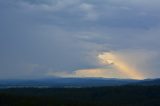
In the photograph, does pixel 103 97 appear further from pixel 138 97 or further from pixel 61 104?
pixel 61 104

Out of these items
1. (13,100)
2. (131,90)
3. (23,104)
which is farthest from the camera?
(131,90)

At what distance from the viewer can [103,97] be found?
10956 centimetres

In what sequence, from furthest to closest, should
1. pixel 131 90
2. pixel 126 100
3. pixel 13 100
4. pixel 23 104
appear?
1. pixel 131 90
2. pixel 126 100
3. pixel 13 100
4. pixel 23 104

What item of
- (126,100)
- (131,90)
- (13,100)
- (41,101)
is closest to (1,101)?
(13,100)

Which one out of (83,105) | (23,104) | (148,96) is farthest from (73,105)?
(148,96)

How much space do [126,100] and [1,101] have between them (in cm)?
3508

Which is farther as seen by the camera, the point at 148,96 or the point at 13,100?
the point at 148,96

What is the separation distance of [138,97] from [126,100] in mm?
4806

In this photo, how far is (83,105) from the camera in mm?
74938

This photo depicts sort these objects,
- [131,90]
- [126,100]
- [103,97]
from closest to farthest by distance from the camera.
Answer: [126,100], [103,97], [131,90]

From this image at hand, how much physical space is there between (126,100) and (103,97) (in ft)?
30.0

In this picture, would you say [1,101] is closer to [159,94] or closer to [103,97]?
[103,97]

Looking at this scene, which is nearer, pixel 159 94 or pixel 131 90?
pixel 159 94

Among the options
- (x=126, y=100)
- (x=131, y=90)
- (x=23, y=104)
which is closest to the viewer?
(x=23, y=104)
